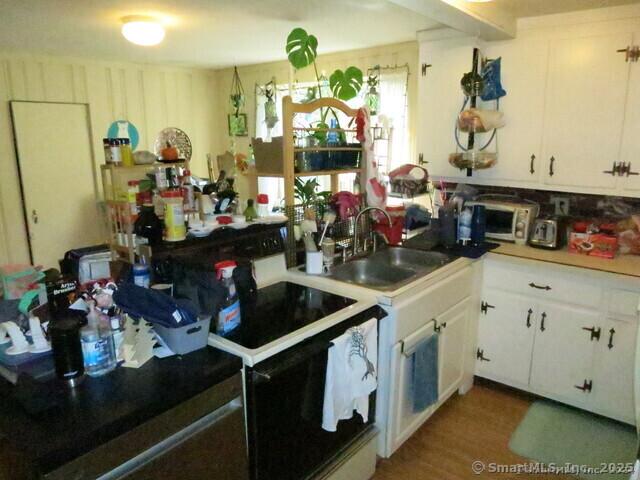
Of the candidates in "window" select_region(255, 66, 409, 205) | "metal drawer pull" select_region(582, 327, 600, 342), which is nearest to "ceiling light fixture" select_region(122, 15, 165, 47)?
"window" select_region(255, 66, 409, 205)

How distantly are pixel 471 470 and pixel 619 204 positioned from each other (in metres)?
1.78

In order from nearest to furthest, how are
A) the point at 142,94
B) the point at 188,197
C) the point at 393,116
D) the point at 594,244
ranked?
1. the point at 188,197
2. the point at 594,244
3. the point at 393,116
4. the point at 142,94

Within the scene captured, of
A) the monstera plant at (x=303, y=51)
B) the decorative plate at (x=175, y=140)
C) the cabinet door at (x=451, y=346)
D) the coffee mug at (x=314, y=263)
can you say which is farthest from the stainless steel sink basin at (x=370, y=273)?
the decorative plate at (x=175, y=140)

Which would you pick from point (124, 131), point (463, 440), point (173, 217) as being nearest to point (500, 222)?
point (463, 440)

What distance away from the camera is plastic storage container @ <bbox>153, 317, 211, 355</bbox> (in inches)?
54.5

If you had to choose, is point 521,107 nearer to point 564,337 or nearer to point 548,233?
point 548,233

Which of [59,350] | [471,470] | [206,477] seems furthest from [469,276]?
[59,350]

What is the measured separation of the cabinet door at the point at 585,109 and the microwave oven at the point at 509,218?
0.77 ft

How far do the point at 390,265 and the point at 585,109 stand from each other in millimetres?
1384

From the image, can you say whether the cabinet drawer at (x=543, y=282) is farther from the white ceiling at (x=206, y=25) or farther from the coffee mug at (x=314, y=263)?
the white ceiling at (x=206, y=25)

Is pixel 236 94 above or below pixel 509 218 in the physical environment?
above

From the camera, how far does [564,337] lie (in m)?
2.48

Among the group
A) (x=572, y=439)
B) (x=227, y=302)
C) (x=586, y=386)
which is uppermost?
(x=227, y=302)

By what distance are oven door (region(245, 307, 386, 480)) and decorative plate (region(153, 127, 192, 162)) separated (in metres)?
3.79
